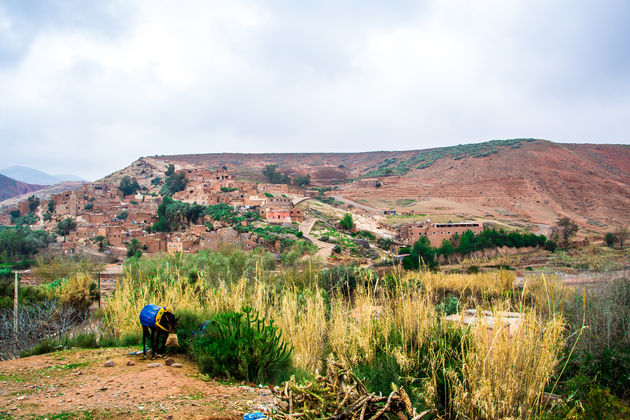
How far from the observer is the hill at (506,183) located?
50094 mm

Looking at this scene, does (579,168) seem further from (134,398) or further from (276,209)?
(134,398)

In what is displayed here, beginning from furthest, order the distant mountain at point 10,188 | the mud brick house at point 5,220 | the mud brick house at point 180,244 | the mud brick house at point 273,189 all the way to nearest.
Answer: the distant mountain at point 10,188 < the mud brick house at point 273,189 < the mud brick house at point 5,220 < the mud brick house at point 180,244

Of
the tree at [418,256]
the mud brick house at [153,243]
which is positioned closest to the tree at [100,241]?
the mud brick house at [153,243]

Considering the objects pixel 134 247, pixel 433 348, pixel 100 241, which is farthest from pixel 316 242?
pixel 433 348

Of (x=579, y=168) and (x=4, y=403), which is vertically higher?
(x=579, y=168)

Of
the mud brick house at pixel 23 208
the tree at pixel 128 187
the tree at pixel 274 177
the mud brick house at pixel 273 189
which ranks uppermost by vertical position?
the tree at pixel 274 177

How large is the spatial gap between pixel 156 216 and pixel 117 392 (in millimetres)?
49779

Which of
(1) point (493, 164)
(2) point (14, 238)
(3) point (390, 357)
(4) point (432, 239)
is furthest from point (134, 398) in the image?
(1) point (493, 164)

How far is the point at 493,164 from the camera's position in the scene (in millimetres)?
68438

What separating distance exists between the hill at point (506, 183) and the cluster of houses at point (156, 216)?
60.7 ft

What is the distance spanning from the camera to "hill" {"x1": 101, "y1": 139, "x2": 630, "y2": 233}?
164ft

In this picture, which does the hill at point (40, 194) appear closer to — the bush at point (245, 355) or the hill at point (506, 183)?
the hill at point (506, 183)

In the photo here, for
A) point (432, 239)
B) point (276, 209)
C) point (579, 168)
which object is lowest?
point (432, 239)

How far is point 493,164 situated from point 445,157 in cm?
1708
